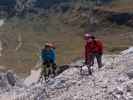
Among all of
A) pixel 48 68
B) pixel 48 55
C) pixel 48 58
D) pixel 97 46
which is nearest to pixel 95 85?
pixel 97 46

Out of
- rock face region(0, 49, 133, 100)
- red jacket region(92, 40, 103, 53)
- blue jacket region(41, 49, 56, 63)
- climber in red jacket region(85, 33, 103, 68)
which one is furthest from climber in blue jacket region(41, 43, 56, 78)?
red jacket region(92, 40, 103, 53)

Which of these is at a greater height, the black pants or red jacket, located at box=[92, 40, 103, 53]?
red jacket, located at box=[92, 40, 103, 53]

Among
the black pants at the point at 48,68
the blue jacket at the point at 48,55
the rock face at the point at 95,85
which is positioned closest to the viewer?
the rock face at the point at 95,85

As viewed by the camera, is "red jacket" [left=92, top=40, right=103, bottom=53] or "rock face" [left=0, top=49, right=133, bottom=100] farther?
"red jacket" [left=92, top=40, right=103, bottom=53]

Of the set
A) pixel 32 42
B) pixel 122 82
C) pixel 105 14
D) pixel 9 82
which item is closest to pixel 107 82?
pixel 122 82

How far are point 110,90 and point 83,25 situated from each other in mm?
165432

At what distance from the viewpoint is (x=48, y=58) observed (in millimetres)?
24609

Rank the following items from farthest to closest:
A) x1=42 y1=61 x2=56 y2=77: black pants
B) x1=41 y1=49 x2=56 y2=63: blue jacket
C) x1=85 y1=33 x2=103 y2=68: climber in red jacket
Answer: x1=42 y1=61 x2=56 y2=77: black pants, x1=41 y1=49 x2=56 y2=63: blue jacket, x1=85 y1=33 x2=103 y2=68: climber in red jacket

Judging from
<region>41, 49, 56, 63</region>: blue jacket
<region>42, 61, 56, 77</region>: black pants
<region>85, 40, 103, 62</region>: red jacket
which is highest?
<region>85, 40, 103, 62</region>: red jacket

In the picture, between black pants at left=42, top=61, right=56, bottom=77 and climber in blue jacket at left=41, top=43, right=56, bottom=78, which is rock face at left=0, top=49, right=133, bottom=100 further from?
climber in blue jacket at left=41, top=43, right=56, bottom=78

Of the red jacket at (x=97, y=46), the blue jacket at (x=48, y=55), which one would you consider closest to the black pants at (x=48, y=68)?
the blue jacket at (x=48, y=55)

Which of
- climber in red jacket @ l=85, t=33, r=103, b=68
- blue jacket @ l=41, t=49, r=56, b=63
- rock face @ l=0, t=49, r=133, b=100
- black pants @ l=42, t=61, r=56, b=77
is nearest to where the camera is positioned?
rock face @ l=0, t=49, r=133, b=100

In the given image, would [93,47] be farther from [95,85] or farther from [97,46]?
[95,85]

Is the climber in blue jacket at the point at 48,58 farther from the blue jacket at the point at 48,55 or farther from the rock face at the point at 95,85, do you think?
the rock face at the point at 95,85
